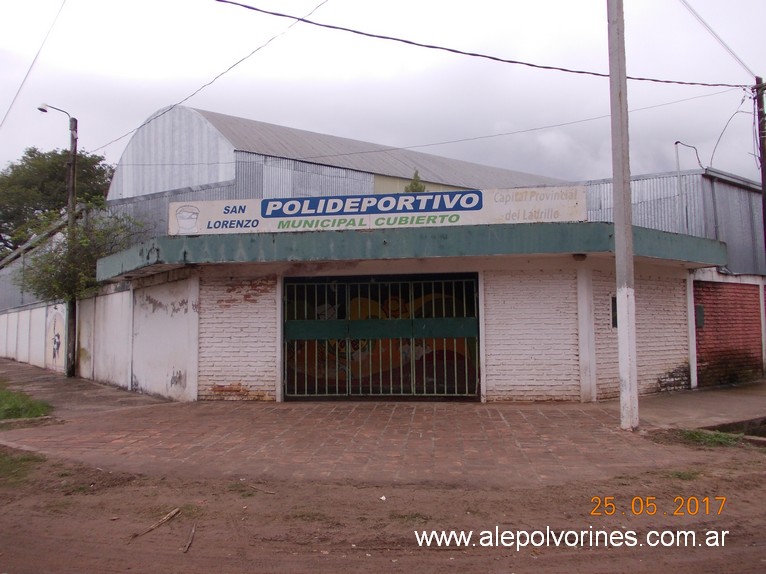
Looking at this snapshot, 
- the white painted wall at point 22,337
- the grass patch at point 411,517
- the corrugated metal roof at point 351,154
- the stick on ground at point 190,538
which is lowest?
the stick on ground at point 190,538

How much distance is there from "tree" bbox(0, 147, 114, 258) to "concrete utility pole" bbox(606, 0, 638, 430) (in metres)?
36.8

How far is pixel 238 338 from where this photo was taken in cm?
1098

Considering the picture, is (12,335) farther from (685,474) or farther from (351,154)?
(685,474)

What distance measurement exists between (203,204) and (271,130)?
57.6 feet

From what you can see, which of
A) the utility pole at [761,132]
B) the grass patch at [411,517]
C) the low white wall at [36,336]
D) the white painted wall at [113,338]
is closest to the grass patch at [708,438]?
the grass patch at [411,517]

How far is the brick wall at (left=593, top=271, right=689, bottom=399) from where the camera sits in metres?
10.3

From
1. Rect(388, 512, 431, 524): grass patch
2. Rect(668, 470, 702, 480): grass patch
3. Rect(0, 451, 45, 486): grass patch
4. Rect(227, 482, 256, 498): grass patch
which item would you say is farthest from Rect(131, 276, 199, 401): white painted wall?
Rect(668, 470, 702, 480): grass patch

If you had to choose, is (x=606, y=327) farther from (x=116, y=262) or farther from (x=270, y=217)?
(x=116, y=262)

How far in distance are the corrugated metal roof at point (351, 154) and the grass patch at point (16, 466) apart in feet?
56.9

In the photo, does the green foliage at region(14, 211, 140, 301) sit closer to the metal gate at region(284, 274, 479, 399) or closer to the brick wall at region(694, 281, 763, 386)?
the metal gate at region(284, 274, 479, 399)

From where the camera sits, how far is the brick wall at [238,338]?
1089 centimetres

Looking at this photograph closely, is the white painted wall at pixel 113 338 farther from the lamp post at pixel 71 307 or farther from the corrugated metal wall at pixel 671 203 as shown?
the corrugated metal wall at pixel 671 203

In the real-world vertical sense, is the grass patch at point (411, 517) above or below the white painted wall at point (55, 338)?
below

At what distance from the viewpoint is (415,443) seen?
735 centimetres
